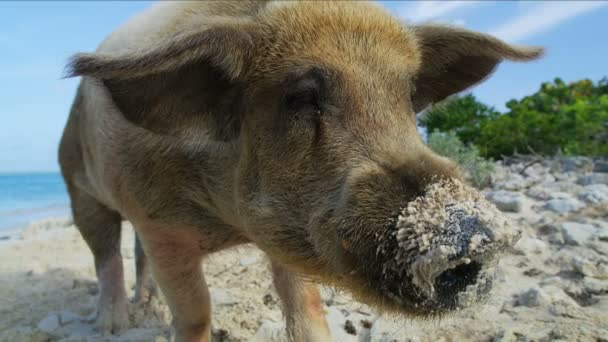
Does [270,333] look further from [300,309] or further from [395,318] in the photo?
[395,318]

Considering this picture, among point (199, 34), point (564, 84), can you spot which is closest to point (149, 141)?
point (199, 34)

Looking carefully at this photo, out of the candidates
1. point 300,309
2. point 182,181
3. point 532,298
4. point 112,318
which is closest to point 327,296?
point 300,309

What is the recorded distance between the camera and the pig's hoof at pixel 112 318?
4188 mm

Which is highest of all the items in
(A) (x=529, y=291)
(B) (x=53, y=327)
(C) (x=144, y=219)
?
(C) (x=144, y=219)

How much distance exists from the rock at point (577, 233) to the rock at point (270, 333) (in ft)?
7.83

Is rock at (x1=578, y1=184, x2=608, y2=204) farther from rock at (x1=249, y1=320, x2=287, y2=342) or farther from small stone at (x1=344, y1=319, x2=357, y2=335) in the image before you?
rock at (x1=249, y1=320, x2=287, y2=342)

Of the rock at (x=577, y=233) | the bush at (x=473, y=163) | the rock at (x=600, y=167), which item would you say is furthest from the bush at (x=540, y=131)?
the rock at (x=577, y=233)

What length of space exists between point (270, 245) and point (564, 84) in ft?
86.0

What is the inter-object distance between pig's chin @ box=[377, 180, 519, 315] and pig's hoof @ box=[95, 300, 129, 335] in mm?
2935

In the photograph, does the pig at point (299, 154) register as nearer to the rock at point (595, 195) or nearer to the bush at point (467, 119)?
the rock at point (595, 195)

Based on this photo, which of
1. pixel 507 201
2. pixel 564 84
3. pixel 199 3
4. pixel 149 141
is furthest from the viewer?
pixel 564 84

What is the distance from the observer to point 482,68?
319 centimetres

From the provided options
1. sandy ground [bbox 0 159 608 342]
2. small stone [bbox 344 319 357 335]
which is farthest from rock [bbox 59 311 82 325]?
small stone [bbox 344 319 357 335]

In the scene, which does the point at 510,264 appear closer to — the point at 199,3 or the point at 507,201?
the point at 507,201
